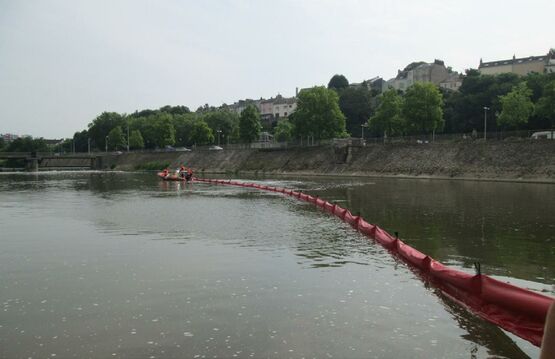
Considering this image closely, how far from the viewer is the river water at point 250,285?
9750 millimetres

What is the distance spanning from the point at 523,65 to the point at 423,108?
94.1 metres

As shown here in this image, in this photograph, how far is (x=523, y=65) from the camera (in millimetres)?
163125

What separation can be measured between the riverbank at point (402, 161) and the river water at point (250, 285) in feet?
126

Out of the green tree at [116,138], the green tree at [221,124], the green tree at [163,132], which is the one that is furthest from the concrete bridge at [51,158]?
the green tree at [221,124]

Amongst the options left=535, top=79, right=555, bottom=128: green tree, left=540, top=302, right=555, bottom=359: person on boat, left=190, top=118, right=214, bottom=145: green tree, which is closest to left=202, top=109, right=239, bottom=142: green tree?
left=190, top=118, right=214, bottom=145: green tree

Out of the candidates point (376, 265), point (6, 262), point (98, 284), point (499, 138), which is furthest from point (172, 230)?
point (499, 138)

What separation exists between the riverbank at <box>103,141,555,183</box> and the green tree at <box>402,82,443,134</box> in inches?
373

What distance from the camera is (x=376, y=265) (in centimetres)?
1655

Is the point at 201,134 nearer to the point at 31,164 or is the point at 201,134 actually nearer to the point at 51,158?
the point at 51,158

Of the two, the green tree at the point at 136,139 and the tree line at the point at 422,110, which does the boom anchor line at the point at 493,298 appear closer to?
the tree line at the point at 422,110

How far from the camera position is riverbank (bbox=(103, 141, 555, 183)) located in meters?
63.5

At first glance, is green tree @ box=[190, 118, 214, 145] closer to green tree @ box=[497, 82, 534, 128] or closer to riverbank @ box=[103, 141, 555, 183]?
riverbank @ box=[103, 141, 555, 183]

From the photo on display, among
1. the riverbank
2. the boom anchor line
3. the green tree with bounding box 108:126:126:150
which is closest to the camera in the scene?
the boom anchor line

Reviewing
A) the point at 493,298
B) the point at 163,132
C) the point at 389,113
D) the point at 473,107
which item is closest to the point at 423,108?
the point at 389,113
